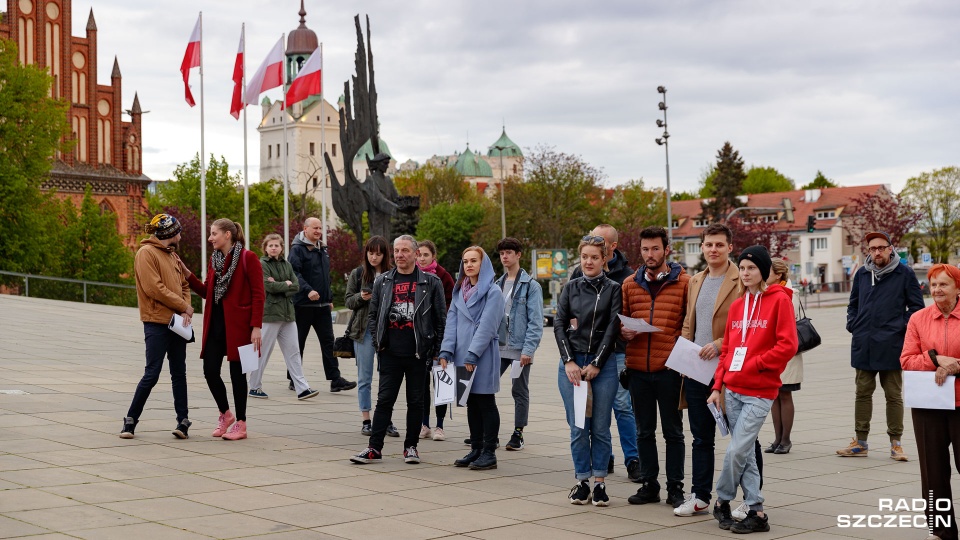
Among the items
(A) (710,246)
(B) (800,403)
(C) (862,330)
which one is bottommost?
(B) (800,403)

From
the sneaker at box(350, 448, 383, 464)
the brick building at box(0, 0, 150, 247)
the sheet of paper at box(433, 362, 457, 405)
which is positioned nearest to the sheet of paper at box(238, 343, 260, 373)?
the sneaker at box(350, 448, 383, 464)

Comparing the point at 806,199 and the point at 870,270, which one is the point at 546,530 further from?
the point at 806,199

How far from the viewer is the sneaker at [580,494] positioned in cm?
746

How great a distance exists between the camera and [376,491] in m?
7.73

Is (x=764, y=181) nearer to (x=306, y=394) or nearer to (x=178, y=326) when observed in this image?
(x=306, y=394)

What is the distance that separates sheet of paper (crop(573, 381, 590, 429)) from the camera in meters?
7.45

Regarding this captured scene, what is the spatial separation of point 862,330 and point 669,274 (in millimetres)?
3184

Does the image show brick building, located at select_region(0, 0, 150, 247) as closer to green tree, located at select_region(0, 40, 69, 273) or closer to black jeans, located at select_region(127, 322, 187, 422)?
green tree, located at select_region(0, 40, 69, 273)

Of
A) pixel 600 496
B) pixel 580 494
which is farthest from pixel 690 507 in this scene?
pixel 580 494

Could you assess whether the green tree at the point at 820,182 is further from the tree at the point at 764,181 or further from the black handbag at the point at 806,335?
the black handbag at the point at 806,335

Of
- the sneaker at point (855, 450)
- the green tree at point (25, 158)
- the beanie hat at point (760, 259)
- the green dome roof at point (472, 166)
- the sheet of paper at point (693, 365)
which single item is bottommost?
the sneaker at point (855, 450)

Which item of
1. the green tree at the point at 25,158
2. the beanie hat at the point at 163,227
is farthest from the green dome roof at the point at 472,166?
the beanie hat at the point at 163,227

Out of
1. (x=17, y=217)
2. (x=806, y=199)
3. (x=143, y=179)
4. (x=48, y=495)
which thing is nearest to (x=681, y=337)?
(x=48, y=495)

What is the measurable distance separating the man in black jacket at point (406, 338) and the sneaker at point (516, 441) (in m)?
1.19
